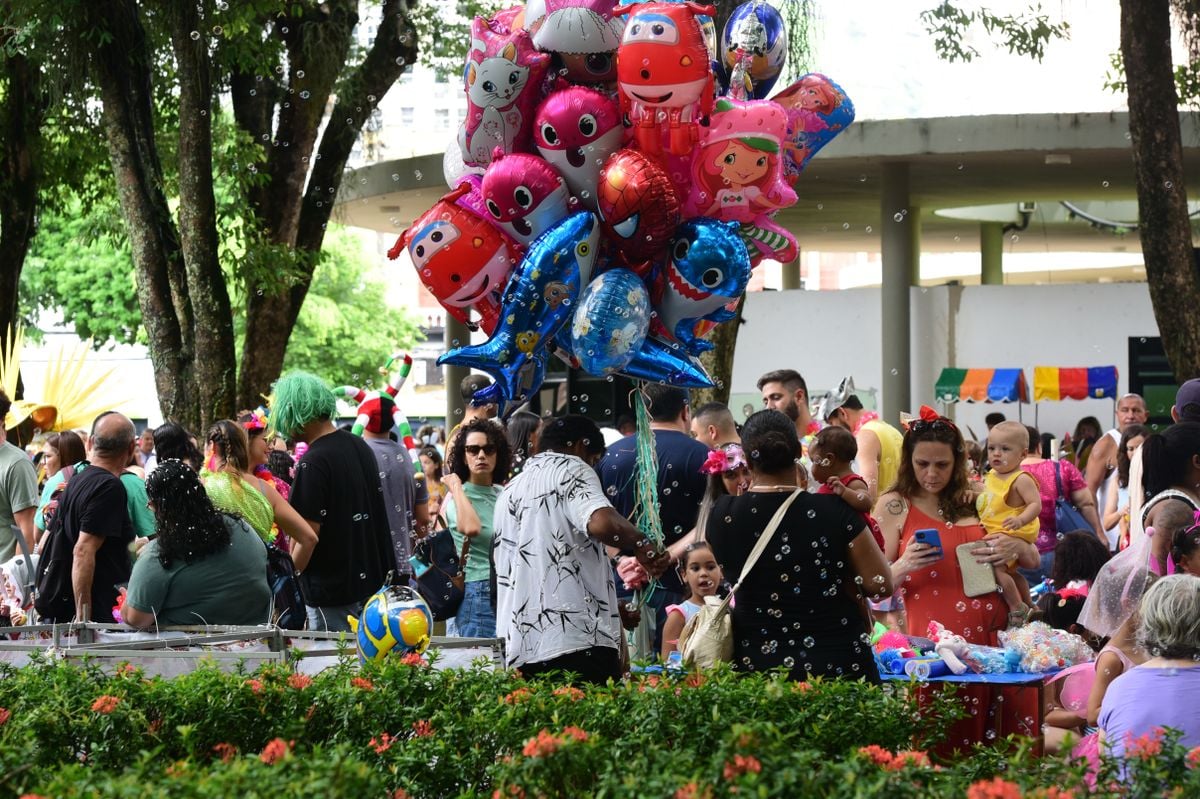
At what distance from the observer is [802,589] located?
5.10m

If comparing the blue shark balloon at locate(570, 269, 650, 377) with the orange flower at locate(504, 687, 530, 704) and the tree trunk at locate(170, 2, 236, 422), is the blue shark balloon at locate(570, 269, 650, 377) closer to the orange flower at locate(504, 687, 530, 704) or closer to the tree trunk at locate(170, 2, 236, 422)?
the orange flower at locate(504, 687, 530, 704)

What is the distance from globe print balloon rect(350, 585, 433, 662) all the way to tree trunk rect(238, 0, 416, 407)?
9.03 m

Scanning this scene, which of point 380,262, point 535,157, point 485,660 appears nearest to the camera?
point 485,660

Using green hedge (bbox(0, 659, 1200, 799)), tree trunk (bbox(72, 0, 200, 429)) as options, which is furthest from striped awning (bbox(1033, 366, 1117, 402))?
green hedge (bbox(0, 659, 1200, 799))

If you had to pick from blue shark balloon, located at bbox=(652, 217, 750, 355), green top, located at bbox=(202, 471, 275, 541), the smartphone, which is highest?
blue shark balloon, located at bbox=(652, 217, 750, 355)

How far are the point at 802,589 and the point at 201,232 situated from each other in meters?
8.62

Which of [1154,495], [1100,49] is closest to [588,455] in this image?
[1154,495]

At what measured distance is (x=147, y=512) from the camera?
26.8 feet

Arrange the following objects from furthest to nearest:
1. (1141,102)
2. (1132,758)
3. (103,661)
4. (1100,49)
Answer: (1100,49), (1141,102), (103,661), (1132,758)

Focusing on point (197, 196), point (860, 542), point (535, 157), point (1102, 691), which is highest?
point (197, 196)

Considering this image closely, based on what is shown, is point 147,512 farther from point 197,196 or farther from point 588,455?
point 197,196

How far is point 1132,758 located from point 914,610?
266 centimetres

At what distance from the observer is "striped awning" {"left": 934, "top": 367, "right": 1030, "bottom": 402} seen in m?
21.9

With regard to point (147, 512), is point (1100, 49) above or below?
above
